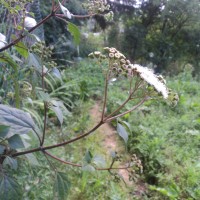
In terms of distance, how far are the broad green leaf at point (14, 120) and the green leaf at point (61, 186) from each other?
0.20m

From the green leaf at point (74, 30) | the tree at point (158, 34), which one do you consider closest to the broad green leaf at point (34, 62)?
the green leaf at point (74, 30)

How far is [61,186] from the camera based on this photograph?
854 millimetres

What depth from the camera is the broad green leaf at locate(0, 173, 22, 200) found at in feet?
2.51

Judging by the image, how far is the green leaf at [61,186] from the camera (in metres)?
0.85

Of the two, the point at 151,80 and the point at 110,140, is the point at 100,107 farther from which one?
the point at 151,80

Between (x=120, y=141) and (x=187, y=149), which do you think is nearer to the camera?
(x=187, y=149)

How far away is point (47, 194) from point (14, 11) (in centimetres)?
145

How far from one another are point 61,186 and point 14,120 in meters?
0.26

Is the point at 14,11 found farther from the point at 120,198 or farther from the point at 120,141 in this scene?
the point at 120,141

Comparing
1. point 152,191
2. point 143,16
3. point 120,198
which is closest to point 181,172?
point 152,191

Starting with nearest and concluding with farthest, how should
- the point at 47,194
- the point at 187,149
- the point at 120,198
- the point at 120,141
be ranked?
the point at 47,194 < the point at 120,198 < the point at 187,149 < the point at 120,141

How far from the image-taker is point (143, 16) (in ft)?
31.5

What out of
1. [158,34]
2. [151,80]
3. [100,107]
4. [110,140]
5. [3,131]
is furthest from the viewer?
[158,34]

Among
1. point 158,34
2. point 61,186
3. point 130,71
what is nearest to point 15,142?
point 61,186
